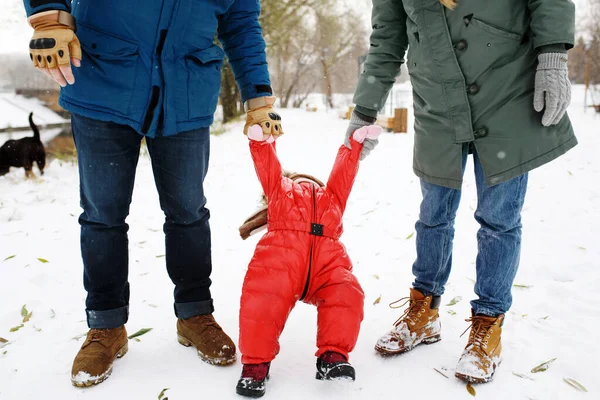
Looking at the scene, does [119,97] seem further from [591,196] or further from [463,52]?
[591,196]

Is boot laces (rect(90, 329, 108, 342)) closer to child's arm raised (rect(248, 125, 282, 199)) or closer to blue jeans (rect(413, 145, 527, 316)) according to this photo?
child's arm raised (rect(248, 125, 282, 199))

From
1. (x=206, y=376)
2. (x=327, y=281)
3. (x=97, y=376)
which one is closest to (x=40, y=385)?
(x=97, y=376)

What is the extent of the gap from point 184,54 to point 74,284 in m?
1.87

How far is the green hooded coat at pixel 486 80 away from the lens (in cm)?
169

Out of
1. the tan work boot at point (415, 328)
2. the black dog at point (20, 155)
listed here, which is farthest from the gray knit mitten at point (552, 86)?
the black dog at point (20, 155)

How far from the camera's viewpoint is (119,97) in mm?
1690

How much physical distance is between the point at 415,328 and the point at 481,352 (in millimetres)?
323

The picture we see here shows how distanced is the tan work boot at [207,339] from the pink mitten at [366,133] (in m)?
1.13

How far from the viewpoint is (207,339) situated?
1.97m

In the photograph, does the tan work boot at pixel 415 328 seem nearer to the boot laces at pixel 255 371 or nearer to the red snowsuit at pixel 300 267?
the red snowsuit at pixel 300 267

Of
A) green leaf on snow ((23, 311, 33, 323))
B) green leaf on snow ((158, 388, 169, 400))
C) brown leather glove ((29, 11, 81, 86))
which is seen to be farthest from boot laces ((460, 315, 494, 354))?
green leaf on snow ((23, 311, 33, 323))

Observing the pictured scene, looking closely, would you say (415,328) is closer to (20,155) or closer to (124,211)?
(124,211)

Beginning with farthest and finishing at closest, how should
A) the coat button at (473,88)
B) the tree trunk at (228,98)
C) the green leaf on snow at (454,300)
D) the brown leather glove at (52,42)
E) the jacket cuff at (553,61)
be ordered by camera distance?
the tree trunk at (228,98)
the green leaf on snow at (454,300)
the coat button at (473,88)
the jacket cuff at (553,61)
the brown leather glove at (52,42)

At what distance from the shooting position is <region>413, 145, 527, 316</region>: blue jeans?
1833 millimetres
